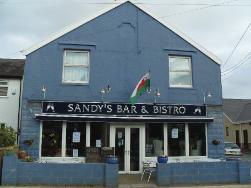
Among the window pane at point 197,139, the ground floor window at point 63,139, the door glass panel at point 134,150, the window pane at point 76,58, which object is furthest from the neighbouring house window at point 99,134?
the window pane at point 197,139

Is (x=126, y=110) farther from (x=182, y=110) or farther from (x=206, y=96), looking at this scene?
(x=206, y=96)

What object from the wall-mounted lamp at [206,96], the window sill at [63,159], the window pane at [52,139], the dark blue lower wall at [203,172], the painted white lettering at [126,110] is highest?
the wall-mounted lamp at [206,96]

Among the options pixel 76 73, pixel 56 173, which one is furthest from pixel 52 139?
pixel 76 73

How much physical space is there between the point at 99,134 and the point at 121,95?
2.02 metres

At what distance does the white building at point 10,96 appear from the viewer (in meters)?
20.4

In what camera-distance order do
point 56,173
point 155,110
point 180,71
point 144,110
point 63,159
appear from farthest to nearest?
point 180,71
point 155,110
point 144,110
point 63,159
point 56,173

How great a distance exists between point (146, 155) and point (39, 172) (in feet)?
17.6

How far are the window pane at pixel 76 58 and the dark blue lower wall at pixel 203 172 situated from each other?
19.9 feet

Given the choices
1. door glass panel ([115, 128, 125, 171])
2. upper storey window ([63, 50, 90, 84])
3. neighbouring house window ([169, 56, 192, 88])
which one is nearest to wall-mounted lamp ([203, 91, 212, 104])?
neighbouring house window ([169, 56, 192, 88])

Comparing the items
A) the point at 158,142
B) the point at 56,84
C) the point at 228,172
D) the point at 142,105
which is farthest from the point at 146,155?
the point at 56,84

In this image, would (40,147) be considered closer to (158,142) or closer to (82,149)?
(82,149)

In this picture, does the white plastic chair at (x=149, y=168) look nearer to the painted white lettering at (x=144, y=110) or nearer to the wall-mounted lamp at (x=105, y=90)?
the painted white lettering at (x=144, y=110)

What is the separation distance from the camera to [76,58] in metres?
17.4

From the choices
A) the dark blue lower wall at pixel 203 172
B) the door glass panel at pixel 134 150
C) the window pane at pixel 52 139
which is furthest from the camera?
the door glass panel at pixel 134 150
